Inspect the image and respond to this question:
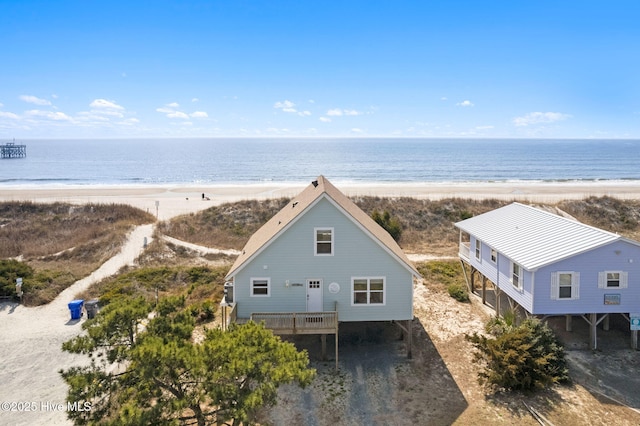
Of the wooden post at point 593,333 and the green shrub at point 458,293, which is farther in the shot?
the green shrub at point 458,293

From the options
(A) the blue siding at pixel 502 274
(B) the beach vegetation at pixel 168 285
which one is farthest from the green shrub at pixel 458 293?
(B) the beach vegetation at pixel 168 285

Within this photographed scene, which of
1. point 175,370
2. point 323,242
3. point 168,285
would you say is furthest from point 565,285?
point 168,285

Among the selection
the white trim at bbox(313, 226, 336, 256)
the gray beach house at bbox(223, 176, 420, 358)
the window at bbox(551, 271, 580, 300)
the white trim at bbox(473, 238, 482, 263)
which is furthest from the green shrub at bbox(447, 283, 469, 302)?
the white trim at bbox(313, 226, 336, 256)

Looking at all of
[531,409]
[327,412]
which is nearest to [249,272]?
[327,412]

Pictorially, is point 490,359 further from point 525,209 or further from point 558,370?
point 525,209

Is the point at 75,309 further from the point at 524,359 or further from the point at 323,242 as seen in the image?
the point at 524,359

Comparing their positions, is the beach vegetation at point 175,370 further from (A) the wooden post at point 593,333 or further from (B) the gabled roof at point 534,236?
(A) the wooden post at point 593,333
